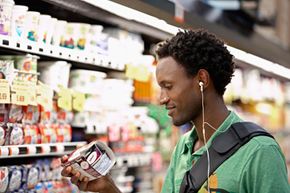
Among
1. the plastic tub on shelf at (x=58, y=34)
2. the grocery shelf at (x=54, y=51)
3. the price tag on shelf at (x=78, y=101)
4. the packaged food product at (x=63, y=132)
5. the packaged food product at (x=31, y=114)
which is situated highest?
the plastic tub on shelf at (x=58, y=34)

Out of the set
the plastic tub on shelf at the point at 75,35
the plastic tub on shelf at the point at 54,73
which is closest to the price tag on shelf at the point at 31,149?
the plastic tub on shelf at the point at 54,73

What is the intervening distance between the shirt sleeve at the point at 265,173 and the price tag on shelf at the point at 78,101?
1589mm

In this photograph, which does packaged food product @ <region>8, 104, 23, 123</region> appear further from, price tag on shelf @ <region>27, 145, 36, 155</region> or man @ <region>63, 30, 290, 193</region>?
man @ <region>63, 30, 290, 193</region>

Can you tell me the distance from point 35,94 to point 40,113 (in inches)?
7.6

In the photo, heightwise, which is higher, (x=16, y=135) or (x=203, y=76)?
(x=203, y=76)

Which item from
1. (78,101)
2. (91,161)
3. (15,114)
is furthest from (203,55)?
(78,101)

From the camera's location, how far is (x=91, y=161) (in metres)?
2.66

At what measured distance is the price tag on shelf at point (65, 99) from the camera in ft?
11.9

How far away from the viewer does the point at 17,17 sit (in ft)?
10.4

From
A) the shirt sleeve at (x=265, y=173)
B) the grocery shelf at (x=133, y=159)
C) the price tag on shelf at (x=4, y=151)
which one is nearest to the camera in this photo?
the shirt sleeve at (x=265, y=173)

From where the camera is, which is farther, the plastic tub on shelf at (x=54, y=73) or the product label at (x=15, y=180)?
the plastic tub on shelf at (x=54, y=73)

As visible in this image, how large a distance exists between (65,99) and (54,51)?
1.19 feet

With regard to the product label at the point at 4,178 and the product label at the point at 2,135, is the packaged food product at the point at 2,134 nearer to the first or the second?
the product label at the point at 2,135

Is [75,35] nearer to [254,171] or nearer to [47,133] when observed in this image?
[47,133]
